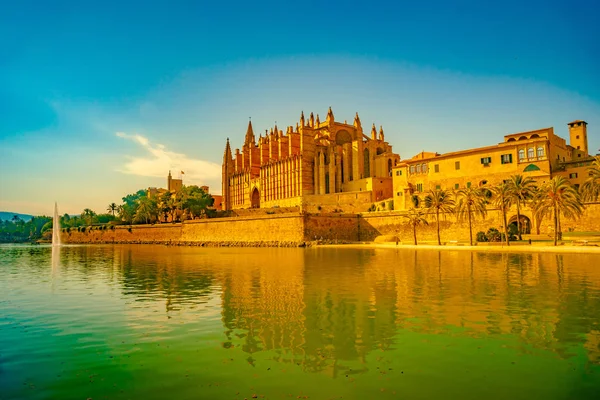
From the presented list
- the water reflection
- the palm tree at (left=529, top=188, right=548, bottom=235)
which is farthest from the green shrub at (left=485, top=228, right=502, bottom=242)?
the water reflection

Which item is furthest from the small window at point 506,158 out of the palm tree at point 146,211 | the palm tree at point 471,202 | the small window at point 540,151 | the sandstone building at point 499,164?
the palm tree at point 146,211

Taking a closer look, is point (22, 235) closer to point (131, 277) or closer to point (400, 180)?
point (400, 180)

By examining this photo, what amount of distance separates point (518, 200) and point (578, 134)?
3260cm

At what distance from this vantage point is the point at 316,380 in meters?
8.21

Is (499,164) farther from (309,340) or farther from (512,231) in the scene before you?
(309,340)

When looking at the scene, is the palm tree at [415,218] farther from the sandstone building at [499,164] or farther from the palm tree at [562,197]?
the palm tree at [562,197]

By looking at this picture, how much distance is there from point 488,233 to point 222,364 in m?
44.4

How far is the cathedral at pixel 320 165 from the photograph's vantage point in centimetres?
8562

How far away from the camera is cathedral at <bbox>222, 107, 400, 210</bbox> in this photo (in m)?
85.6

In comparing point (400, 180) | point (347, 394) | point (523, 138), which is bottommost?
point (347, 394)

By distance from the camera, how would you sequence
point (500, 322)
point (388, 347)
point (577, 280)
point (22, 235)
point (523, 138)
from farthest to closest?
point (22, 235), point (523, 138), point (577, 280), point (500, 322), point (388, 347)

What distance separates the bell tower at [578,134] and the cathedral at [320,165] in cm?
2831

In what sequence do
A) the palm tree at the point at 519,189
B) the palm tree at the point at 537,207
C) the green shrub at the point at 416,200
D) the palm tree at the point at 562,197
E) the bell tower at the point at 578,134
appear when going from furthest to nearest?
the bell tower at the point at 578,134, the green shrub at the point at 416,200, the palm tree at the point at 519,189, the palm tree at the point at 537,207, the palm tree at the point at 562,197

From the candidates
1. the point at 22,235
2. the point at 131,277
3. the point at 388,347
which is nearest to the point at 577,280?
the point at 388,347
